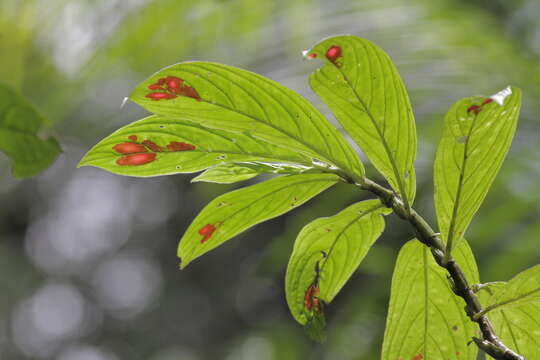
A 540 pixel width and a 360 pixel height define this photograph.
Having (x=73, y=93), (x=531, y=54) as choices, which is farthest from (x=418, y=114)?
(x=73, y=93)

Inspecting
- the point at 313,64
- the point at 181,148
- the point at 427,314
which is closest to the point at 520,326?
the point at 427,314

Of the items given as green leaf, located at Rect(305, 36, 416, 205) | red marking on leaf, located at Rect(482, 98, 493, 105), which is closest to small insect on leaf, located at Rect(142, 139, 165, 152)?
green leaf, located at Rect(305, 36, 416, 205)

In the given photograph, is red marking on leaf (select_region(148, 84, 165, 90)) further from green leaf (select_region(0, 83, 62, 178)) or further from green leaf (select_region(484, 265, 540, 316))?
green leaf (select_region(484, 265, 540, 316))

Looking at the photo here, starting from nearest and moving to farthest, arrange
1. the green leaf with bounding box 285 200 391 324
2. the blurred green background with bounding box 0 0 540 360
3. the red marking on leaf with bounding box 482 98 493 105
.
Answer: the red marking on leaf with bounding box 482 98 493 105 < the green leaf with bounding box 285 200 391 324 < the blurred green background with bounding box 0 0 540 360

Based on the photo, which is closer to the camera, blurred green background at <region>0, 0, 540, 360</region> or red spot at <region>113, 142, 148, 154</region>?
red spot at <region>113, 142, 148, 154</region>

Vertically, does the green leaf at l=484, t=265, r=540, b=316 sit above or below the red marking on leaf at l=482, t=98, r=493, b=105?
below

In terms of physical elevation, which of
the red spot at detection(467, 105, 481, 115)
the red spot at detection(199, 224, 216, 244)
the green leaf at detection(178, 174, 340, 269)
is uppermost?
the red spot at detection(467, 105, 481, 115)

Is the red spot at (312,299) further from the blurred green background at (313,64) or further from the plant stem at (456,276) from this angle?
the blurred green background at (313,64)

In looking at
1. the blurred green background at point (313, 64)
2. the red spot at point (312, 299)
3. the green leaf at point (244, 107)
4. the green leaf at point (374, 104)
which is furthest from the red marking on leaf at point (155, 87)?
the blurred green background at point (313, 64)

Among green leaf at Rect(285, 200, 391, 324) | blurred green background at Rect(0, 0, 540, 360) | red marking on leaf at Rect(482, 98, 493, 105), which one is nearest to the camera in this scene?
red marking on leaf at Rect(482, 98, 493, 105)
